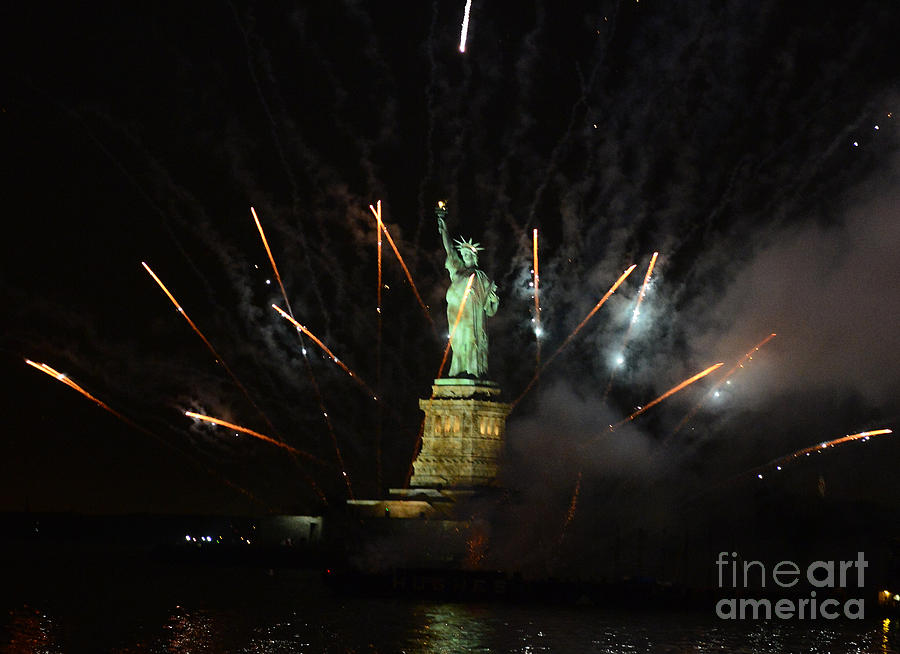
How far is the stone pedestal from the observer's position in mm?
64062

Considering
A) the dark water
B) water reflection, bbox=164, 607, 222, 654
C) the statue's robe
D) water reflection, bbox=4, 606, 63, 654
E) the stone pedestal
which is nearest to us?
water reflection, bbox=4, 606, 63, 654

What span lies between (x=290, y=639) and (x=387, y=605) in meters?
12.1

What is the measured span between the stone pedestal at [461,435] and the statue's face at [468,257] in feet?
19.2

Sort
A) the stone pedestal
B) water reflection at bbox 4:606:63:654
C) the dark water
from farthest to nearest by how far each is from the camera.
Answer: the stone pedestal → the dark water → water reflection at bbox 4:606:63:654

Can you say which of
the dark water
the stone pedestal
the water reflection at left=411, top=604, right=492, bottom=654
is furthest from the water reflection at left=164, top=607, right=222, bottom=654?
the stone pedestal

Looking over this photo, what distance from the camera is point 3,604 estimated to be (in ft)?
196

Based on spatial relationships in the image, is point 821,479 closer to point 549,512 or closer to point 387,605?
point 549,512

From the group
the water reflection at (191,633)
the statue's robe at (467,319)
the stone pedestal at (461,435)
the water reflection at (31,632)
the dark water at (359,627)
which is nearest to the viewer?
the water reflection at (31,632)

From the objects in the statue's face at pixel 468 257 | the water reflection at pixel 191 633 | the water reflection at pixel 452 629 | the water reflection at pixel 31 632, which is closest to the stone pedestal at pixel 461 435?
the statue's face at pixel 468 257

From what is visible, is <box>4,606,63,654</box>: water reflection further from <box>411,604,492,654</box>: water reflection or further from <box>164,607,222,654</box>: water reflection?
<box>411,604,492,654</box>: water reflection

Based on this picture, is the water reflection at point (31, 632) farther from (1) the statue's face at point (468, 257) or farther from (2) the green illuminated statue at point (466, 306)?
(1) the statue's face at point (468, 257)

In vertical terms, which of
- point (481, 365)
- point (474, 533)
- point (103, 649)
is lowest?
point (103, 649)

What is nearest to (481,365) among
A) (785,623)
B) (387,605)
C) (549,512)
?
(549,512)

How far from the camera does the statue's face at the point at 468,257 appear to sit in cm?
6500
